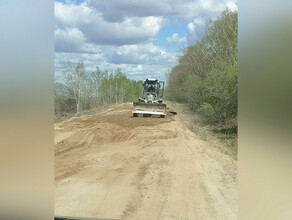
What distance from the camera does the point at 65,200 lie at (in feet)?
13.8

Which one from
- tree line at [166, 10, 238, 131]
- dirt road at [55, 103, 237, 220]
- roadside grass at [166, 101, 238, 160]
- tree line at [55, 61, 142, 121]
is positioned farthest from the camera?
tree line at [55, 61, 142, 121]

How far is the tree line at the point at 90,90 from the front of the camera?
9.88 m

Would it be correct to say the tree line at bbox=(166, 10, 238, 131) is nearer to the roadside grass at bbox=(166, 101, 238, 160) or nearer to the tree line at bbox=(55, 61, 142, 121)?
the roadside grass at bbox=(166, 101, 238, 160)

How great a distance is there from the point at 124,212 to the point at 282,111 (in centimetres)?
284

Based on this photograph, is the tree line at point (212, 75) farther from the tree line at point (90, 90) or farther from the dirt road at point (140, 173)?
the tree line at point (90, 90)

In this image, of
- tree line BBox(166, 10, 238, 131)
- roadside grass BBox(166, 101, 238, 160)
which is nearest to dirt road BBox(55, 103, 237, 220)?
roadside grass BBox(166, 101, 238, 160)

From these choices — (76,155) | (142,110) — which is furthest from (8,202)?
(142,110)

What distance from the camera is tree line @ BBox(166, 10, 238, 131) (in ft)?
23.2

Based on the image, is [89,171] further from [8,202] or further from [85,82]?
[85,82]

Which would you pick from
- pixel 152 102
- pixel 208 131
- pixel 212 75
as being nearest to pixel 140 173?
pixel 212 75

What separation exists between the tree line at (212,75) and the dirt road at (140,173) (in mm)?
832

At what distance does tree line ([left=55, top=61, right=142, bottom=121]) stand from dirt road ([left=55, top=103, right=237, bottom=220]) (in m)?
0.82

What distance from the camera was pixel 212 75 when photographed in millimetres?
8570

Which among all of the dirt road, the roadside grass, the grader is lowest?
the dirt road
